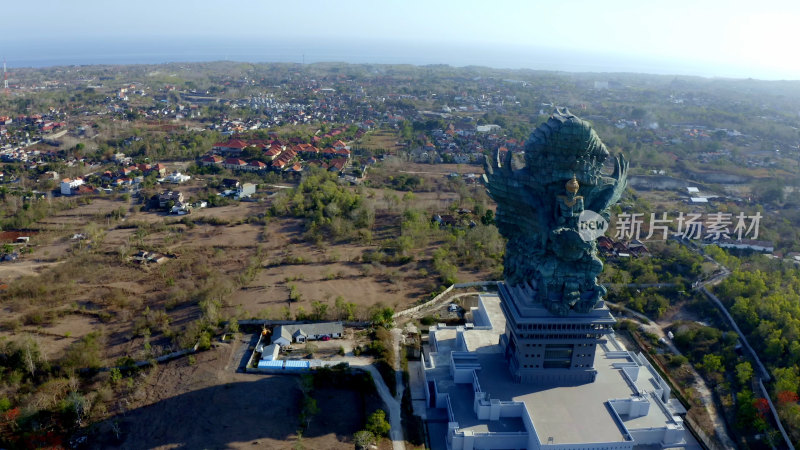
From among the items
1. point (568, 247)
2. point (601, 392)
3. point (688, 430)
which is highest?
point (568, 247)

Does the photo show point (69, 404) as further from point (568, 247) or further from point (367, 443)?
point (568, 247)

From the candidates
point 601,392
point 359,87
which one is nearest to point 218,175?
point 601,392

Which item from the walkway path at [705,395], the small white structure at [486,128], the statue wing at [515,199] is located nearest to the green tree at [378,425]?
the statue wing at [515,199]

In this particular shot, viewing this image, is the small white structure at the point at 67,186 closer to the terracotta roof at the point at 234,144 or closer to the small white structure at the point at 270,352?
the terracotta roof at the point at 234,144

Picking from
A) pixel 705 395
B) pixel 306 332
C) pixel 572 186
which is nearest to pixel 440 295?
pixel 306 332

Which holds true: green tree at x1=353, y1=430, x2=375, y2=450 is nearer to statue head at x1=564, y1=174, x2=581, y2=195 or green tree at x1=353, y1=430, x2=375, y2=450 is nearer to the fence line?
the fence line

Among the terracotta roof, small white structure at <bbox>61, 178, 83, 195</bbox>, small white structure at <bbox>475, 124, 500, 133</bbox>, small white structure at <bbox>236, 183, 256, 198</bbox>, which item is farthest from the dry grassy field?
small white structure at <bbox>475, 124, 500, 133</bbox>

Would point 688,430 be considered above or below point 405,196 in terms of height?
below
